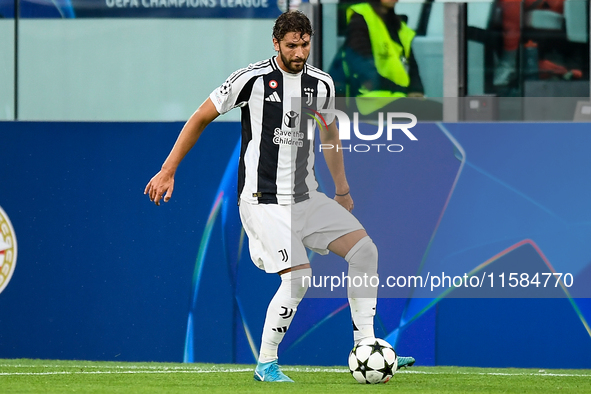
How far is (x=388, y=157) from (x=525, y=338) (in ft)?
4.66

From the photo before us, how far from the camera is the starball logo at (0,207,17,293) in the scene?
6703mm

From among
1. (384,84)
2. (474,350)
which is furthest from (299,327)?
(384,84)

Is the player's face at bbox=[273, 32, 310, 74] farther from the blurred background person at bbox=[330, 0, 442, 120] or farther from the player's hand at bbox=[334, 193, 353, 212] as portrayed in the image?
the blurred background person at bbox=[330, 0, 442, 120]

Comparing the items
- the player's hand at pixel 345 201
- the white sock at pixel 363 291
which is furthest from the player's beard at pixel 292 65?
the white sock at pixel 363 291

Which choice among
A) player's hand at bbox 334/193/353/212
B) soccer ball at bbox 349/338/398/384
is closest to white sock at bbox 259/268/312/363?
soccer ball at bbox 349/338/398/384

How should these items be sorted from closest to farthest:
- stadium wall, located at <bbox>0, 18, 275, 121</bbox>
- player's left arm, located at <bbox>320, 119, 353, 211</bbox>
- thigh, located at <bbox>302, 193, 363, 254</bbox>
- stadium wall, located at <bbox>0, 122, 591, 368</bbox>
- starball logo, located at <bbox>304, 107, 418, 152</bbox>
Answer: thigh, located at <bbox>302, 193, 363, 254</bbox>
player's left arm, located at <bbox>320, 119, 353, 211</bbox>
stadium wall, located at <bbox>0, 122, 591, 368</bbox>
starball logo, located at <bbox>304, 107, 418, 152</bbox>
stadium wall, located at <bbox>0, 18, 275, 121</bbox>

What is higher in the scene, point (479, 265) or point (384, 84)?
point (384, 84)

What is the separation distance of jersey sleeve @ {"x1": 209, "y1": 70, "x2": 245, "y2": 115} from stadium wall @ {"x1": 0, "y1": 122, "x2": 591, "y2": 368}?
4.08 feet

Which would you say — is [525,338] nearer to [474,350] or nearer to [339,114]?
[474,350]

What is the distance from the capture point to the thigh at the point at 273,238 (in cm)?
521

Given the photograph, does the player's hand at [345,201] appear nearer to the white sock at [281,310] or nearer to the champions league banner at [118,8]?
the white sock at [281,310]

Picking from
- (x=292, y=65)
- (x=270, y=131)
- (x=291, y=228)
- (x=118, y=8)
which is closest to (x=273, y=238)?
(x=291, y=228)

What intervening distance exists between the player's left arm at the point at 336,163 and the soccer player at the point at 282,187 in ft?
0.92

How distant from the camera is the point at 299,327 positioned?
6.59 metres
